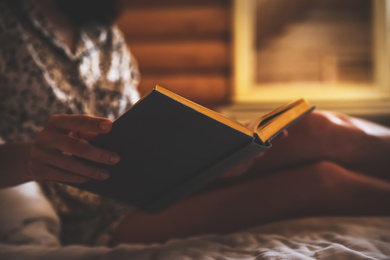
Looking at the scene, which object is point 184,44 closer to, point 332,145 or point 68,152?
point 332,145

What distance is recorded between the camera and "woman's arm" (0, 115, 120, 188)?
526mm

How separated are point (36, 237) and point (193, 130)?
0.42m

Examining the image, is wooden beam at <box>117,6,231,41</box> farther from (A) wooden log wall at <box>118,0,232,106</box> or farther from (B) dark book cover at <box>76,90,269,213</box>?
(B) dark book cover at <box>76,90,269,213</box>

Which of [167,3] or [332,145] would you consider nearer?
[332,145]

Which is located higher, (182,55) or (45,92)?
(182,55)

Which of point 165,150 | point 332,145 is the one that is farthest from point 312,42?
point 165,150

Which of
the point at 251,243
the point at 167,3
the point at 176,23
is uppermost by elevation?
the point at 167,3

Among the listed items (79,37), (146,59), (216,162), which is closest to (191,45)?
(146,59)

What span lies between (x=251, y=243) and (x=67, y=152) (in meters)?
0.34

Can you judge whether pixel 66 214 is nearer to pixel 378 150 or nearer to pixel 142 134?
pixel 142 134

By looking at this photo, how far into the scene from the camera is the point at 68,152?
547 millimetres

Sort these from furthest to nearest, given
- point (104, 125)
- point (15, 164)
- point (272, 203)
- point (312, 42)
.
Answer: point (312, 42), point (272, 203), point (15, 164), point (104, 125)

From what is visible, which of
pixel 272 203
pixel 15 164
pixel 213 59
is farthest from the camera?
pixel 213 59

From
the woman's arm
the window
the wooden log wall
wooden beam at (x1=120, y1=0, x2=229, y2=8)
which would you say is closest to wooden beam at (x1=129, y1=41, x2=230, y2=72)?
the wooden log wall
